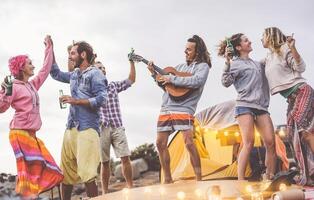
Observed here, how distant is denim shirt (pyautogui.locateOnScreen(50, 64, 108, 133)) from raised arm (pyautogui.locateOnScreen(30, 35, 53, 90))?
39cm

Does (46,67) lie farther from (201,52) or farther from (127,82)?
(201,52)

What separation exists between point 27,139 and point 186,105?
1932mm

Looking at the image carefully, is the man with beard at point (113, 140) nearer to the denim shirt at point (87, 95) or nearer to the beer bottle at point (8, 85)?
the denim shirt at point (87, 95)

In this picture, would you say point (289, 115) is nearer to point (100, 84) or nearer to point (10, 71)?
point (100, 84)

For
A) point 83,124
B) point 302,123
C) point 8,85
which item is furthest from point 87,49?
point 302,123

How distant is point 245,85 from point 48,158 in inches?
93.8

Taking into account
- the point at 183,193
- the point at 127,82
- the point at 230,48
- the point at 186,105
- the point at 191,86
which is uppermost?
the point at 230,48

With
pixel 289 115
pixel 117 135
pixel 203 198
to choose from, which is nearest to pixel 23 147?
pixel 117 135

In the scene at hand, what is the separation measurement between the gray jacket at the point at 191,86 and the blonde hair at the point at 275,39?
81 cm

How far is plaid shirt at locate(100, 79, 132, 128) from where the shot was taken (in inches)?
271

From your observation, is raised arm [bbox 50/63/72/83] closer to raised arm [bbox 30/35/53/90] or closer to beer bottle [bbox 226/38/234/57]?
raised arm [bbox 30/35/53/90]

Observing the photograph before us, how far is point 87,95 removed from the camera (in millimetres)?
5895

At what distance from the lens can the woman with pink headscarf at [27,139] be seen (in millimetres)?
5543

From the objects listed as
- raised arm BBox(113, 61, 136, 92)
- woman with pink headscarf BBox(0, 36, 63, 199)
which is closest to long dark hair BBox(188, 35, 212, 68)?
raised arm BBox(113, 61, 136, 92)
